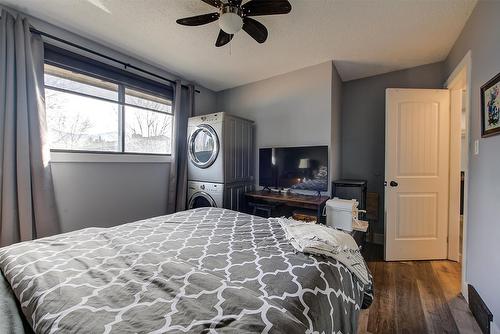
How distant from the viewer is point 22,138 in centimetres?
190

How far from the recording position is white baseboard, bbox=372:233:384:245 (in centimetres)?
311

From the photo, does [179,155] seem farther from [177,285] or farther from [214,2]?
[177,285]

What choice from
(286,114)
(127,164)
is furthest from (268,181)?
(127,164)

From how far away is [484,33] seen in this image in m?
1.60

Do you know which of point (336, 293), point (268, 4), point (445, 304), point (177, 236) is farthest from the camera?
point (445, 304)

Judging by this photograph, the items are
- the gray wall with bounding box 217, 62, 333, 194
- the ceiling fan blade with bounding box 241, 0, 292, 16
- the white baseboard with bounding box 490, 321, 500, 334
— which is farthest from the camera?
the gray wall with bounding box 217, 62, 333, 194

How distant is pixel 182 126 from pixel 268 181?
1.52 meters

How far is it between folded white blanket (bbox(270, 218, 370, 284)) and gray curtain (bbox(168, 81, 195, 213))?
219 cm

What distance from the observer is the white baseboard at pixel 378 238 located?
10.2 feet

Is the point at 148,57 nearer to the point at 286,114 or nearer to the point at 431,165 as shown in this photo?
the point at 286,114

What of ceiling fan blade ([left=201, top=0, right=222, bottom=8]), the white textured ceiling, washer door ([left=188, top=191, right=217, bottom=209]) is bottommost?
washer door ([left=188, top=191, right=217, bottom=209])

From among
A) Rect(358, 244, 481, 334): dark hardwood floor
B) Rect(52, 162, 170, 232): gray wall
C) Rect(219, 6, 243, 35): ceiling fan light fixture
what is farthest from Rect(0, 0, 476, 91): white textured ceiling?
Rect(358, 244, 481, 334): dark hardwood floor

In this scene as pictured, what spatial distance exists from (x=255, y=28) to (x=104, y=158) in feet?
7.03

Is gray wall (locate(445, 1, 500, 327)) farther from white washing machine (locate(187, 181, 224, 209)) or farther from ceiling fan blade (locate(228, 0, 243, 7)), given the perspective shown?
white washing machine (locate(187, 181, 224, 209))
